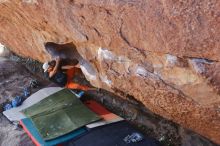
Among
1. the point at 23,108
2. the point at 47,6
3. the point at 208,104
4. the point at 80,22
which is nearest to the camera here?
the point at 208,104

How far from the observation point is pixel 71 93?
8.50 feet

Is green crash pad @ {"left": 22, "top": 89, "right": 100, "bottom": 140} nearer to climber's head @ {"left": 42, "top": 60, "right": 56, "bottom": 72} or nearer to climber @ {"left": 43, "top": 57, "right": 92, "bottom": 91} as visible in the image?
climber @ {"left": 43, "top": 57, "right": 92, "bottom": 91}

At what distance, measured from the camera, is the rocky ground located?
210 centimetres

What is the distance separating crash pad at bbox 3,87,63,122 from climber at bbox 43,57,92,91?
81 millimetres

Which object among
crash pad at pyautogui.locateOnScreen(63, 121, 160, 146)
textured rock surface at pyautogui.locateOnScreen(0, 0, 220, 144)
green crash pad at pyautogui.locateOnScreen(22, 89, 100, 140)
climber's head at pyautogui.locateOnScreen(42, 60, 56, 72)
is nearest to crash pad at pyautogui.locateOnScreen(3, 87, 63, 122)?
green crash pad at pyautogui.locateOnScreen(22, 89, 100, 140)

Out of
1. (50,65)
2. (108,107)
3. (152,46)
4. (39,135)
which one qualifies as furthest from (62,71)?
(152,46)

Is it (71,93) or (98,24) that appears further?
(71,93)

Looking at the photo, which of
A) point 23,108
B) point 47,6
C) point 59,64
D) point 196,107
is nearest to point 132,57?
point 196,107

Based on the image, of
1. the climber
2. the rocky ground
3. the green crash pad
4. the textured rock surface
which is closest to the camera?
the textured rock surface

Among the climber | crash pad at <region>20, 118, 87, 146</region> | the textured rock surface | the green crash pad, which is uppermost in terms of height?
the textured rock surface

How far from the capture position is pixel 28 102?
2623 mm

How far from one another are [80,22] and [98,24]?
0.42ft

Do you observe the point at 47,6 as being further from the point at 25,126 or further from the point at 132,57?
the point at 25,126

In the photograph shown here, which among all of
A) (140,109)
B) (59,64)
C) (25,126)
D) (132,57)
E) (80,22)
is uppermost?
(80,22)
